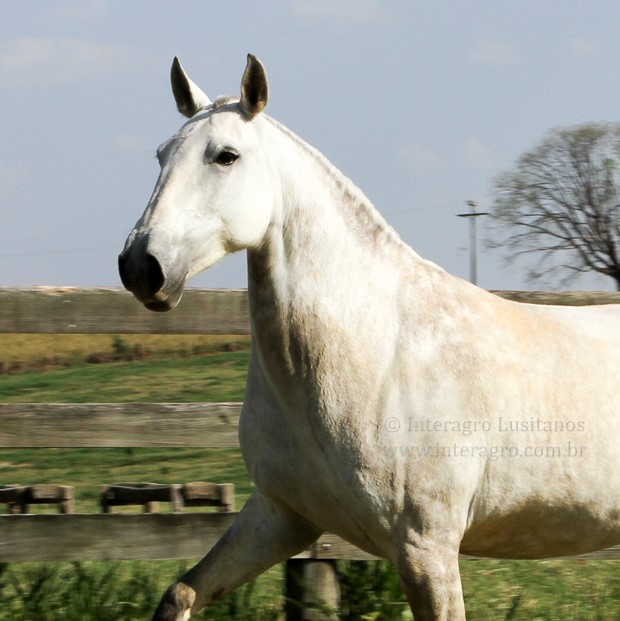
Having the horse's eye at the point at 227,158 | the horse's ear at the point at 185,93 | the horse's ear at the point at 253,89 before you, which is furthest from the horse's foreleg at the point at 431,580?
the horse's ear at the point at 185,93

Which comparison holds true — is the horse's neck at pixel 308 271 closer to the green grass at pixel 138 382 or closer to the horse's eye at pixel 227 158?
the horse's eye at pixel 227 158

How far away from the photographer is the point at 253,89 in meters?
2.91

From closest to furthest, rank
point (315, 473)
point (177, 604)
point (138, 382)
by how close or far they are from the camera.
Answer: point (315, 473)
point (177, 604)
point (138, 382)

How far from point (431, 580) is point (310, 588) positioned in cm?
119

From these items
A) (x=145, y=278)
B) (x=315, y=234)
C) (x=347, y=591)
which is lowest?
(x=347, y=591)

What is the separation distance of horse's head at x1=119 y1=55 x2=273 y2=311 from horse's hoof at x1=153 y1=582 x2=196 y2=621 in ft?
3.30

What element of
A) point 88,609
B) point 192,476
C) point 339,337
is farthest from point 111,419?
point 192,476

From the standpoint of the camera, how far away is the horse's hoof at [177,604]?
10.3ft

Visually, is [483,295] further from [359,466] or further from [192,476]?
[192,476]

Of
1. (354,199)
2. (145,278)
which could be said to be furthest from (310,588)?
(145,278)

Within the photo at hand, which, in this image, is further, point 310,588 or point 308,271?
point 310,588

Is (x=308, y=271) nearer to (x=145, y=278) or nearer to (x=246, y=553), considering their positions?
(x=145, y=278)

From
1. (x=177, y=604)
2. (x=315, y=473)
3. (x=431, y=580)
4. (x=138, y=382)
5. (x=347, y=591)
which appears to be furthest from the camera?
(x=138, y=382)

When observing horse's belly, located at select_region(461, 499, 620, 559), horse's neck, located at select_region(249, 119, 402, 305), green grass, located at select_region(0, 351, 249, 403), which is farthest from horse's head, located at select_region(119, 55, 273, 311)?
green grass, located at select_region(0, 351, 249, 403)
